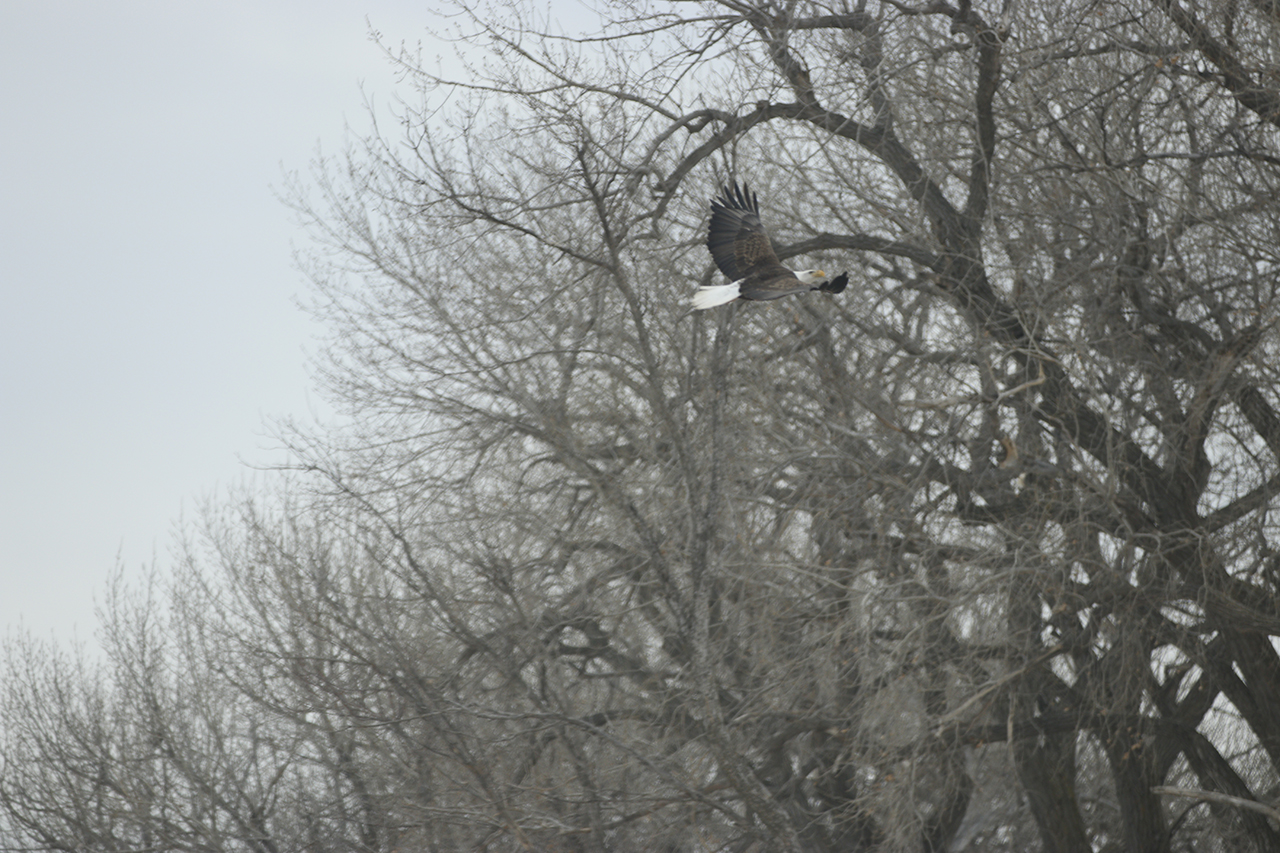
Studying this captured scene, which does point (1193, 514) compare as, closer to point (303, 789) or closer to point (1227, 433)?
point (1227, 433)

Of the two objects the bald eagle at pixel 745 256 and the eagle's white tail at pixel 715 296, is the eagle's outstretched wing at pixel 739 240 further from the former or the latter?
the eagle's white tail at pixel 715 296

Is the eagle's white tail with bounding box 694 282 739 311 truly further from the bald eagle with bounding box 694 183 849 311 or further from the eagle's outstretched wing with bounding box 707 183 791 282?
the eagle's outstretched wing with bounding box 707 183 791 282

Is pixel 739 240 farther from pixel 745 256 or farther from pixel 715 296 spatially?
pixel 715 296

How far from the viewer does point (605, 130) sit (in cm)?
764

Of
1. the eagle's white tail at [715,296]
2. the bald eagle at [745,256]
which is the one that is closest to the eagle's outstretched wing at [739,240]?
the bald eagle at [745,256]

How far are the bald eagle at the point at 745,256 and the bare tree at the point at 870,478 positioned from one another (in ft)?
0.82

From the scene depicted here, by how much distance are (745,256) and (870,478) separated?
6.71 feet

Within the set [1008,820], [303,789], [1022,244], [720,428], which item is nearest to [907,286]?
[1022,244]

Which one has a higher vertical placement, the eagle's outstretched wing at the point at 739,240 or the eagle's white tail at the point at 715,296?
the eagle's outstretched wing at the point at 739,240

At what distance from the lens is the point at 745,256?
20.4 feet

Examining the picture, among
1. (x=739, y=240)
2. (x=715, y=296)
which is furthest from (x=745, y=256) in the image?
(x=715, y=296)

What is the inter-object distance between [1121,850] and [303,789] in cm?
795

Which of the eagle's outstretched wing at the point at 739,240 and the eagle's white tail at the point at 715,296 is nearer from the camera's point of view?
the eagle's white tail at the point at 715,296

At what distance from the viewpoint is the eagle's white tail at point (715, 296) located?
553 cm
